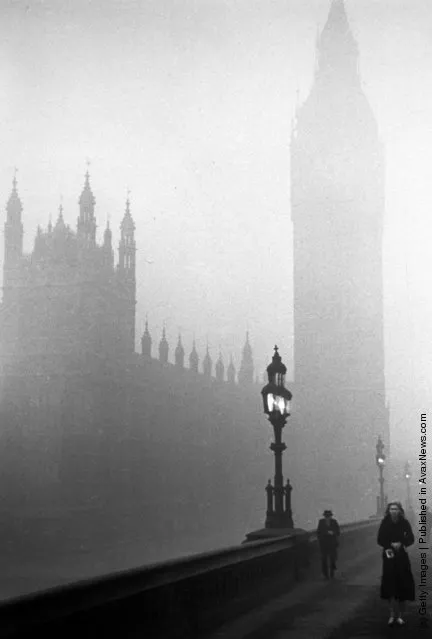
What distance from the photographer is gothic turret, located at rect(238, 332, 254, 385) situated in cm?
10681

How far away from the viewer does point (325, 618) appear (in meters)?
13.9

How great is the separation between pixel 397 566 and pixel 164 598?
3.68 m

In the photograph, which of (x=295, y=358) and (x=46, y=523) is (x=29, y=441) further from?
(x=295, y=358)

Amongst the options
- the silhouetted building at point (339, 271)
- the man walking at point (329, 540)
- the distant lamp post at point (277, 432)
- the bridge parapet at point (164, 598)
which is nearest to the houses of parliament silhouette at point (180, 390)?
the silhouetted building at point (339, 271)

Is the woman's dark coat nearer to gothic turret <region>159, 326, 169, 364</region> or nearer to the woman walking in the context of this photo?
the woman walking

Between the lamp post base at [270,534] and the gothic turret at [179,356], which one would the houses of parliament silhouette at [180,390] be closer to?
the gothic turret at [179,356]

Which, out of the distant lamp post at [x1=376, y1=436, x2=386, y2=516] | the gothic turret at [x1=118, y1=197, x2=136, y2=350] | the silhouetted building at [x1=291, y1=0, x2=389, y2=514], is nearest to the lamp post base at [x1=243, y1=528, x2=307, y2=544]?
the distant lamp post at [x1=376, y1=436, x2=386, y2=516]

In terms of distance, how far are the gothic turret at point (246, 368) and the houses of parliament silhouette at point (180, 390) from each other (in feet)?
0.55

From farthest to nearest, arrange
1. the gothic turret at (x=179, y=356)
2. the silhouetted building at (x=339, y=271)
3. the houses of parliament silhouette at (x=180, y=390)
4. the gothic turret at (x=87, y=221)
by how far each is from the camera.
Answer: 1. the silhouetted building at (x=339, y=271)
2. the gothic turret at (x=179, y=356)
3. the gothic turret at (x=87, y=221)
4. the houses of parliament silhouette at (x=180, y=390)

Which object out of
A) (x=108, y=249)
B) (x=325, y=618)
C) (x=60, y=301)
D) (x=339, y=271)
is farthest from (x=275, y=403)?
(x=339, y=271)

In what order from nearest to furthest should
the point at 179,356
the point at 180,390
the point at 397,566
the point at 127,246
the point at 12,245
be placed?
the point at 397,566, the point at 12,245, the point at 127,246, the point at 180,390, the point at 179,356

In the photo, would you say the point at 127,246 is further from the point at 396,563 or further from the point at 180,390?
the point at 396,563

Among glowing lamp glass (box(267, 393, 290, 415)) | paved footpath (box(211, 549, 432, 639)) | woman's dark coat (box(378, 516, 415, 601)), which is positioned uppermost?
glowing lamp glass (box(267, 393, 290, 415))

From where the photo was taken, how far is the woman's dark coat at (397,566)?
12984mm
